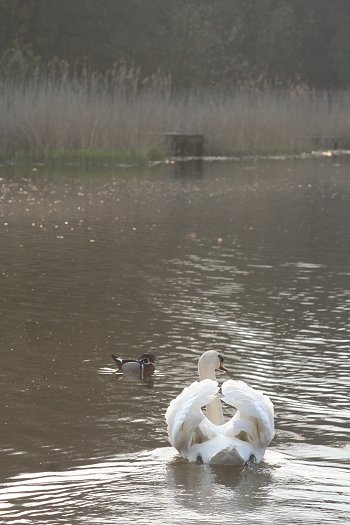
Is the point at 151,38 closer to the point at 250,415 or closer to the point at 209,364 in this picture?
the point at 209,364

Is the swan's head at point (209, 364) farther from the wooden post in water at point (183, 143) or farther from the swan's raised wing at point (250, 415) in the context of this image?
the wooden post in water at point (183, 143)

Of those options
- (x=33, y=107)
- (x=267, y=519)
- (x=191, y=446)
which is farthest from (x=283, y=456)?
(x=33, y=107)

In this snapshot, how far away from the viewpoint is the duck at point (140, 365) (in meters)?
8.19

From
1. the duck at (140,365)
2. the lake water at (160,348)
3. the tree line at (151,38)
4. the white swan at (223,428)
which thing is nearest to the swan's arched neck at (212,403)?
the lake water at (160,348)

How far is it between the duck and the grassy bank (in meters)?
19.1

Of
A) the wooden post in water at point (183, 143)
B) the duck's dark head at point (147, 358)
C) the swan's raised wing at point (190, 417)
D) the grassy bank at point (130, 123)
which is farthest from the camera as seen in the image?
the wooden post in water at point (183, 143)

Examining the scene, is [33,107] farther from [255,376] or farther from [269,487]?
[269,487]

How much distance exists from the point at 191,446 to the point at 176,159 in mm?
24016

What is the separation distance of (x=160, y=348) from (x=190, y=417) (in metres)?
2.94

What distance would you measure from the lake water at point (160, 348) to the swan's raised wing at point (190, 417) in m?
0.16

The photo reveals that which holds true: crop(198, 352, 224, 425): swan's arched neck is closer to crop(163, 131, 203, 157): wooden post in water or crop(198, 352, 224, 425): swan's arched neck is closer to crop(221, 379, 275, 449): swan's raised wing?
crop(221, 379, 275, 449): swan's raised wing

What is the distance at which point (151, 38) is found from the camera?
45375 mm

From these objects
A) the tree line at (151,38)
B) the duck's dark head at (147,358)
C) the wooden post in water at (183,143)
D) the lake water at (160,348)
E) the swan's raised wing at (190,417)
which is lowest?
the lake water at (160,348)

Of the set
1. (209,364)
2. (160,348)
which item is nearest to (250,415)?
(209,364)
